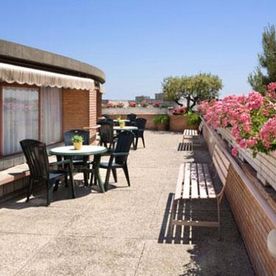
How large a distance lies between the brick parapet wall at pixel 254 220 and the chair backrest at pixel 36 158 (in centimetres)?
334

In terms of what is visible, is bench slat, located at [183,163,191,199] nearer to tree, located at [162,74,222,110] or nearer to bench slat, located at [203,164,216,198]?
bench slat, located at [203,164,216,198]

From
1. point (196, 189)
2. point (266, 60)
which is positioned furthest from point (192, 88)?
point (196, 189)

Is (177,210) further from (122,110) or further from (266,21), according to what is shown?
(122,110)

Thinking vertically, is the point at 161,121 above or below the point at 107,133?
above

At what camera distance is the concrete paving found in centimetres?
457

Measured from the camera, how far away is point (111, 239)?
18.0 ft

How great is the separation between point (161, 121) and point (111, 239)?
1926 cm

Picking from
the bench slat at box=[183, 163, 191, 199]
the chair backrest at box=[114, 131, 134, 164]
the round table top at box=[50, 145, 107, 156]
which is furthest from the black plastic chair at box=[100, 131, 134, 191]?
the bench slat at box=[183, 163, 191, 199]

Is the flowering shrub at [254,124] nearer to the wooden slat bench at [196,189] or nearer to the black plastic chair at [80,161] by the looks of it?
the wooden slat bench at [196,189]

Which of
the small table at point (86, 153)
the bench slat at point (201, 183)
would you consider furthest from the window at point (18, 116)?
the bench slat at point (201, 183)

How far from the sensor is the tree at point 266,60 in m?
18.3

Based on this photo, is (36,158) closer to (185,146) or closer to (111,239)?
(111,239)

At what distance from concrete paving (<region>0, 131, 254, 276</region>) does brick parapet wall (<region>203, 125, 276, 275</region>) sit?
0.55 ft

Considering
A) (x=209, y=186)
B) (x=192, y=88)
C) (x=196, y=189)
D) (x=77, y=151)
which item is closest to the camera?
(x=196, y=189)
